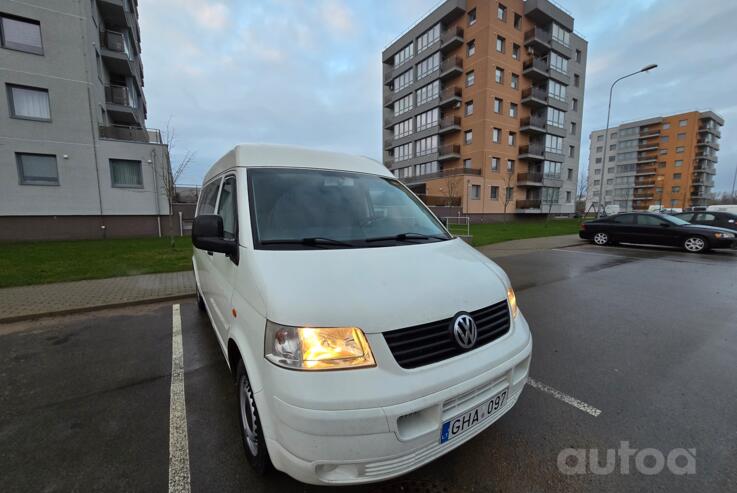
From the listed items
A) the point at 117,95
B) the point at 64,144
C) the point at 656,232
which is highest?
the point at 117,95

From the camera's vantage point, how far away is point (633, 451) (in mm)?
2254

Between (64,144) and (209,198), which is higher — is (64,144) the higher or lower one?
the higher one

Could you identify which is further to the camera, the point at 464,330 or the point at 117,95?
the point at 117,95

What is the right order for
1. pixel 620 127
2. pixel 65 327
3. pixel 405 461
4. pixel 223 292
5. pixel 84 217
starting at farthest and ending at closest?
pixel 620 127 → pixel 84 217 → pixel 65 327 → pixel 223 292 → pixel 405 461

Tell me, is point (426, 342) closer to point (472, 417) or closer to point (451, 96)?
point (472, 417)

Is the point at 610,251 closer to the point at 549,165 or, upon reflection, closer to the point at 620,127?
the point at 549,165

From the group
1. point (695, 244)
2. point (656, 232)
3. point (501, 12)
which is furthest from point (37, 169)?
point (501, 12)

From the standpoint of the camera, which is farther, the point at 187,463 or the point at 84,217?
the point at 84,217

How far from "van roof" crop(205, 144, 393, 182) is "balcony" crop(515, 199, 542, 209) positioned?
38188mm

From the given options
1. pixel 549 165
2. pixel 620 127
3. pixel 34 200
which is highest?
pixel 620 127

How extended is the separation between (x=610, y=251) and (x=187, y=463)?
15.1 metres

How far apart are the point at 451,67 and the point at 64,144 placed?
35.3 meters

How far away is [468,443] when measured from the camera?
234 centimetres

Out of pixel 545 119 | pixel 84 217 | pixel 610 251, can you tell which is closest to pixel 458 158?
pixel 545 119
